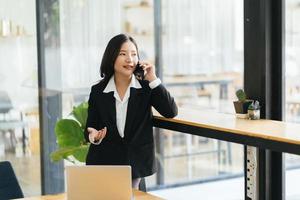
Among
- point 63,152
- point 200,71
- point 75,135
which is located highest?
point 200,71

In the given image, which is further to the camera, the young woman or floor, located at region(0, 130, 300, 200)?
floor, located at region(0, 130, 300, 200)

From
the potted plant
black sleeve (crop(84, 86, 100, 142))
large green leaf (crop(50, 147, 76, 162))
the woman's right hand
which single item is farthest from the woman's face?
large green leaf (crop(50, 147, 76, 162))

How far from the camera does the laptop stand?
2.51 meters

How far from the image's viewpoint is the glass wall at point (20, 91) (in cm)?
467

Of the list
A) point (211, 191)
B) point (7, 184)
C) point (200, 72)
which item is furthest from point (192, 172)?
point (7, 184)

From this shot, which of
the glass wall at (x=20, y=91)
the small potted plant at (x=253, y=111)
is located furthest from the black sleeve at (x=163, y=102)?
the glass wall at (x=20, y=91)

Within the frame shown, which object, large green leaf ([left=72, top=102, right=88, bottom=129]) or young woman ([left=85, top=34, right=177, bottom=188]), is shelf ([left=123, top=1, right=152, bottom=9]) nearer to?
large green leaf ([left=72, top=102, right=88, bottom=129])

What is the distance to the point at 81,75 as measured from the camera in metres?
5.03

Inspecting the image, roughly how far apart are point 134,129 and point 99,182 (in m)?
0.72

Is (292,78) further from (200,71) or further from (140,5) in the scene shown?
(140,5)

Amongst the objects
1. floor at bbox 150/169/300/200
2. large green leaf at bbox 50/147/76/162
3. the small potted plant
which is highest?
the small potted plant

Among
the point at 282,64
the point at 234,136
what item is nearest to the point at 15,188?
the point at 234,136

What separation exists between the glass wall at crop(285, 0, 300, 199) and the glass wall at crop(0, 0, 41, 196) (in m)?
2.22

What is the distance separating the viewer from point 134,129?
3203mm
